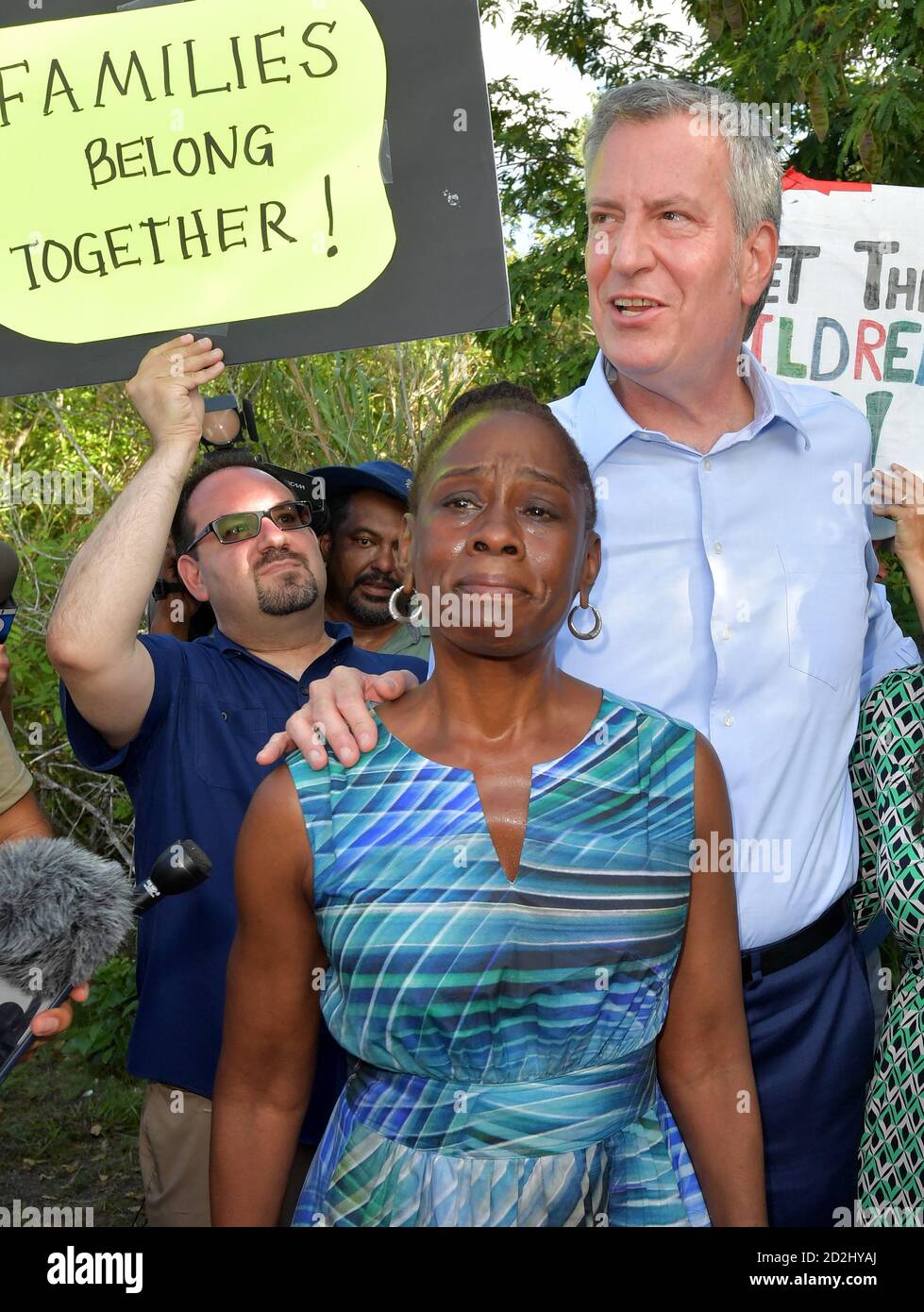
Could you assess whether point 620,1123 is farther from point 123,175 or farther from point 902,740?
point 123,175

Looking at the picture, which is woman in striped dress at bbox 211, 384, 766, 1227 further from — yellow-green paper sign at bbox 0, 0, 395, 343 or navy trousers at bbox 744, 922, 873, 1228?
yellow-green paper sign at bbox 0, 0, 395, 343

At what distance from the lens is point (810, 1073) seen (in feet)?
7.97

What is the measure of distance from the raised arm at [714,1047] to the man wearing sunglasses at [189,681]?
1.67 ft

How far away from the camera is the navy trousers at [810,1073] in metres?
2.40

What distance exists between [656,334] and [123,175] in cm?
96

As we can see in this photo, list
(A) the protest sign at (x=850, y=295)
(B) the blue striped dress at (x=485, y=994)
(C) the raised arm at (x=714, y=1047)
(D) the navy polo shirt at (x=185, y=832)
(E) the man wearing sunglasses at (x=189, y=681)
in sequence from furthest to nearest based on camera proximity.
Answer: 1. (A) the protest sign at (x=850, y=295)
2. (D) the navy polo shirt at (x=185, y=832)
3. (E) the man wearing sunglasses at (x=189, y=681)
4. (C) the raised arm at (x=714, y=1047)
5. (B) the blue striped dress at (x=485, y=994)

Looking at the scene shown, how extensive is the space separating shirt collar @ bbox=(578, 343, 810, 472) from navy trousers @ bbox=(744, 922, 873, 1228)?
906 millimetres

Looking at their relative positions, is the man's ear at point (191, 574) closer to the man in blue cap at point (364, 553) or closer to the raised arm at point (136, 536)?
the man in blue cap at point (364, 553)

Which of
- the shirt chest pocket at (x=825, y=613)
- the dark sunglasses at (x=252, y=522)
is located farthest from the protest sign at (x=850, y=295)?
the dark sunglasses at (x=252, y=522)

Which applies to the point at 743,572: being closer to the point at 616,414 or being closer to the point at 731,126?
the point at 616,414

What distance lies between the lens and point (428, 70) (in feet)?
8.14

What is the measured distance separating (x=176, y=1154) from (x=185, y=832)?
26.3 inches

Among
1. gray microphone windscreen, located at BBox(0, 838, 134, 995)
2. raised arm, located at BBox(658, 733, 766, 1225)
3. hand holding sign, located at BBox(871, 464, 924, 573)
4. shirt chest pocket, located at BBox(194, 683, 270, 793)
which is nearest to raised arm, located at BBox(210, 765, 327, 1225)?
gray microphone windscreen, located at BBox(0, 838, 134, 995)

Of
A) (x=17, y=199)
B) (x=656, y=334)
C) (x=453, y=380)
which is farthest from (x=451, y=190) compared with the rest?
(x=453, y=380)
